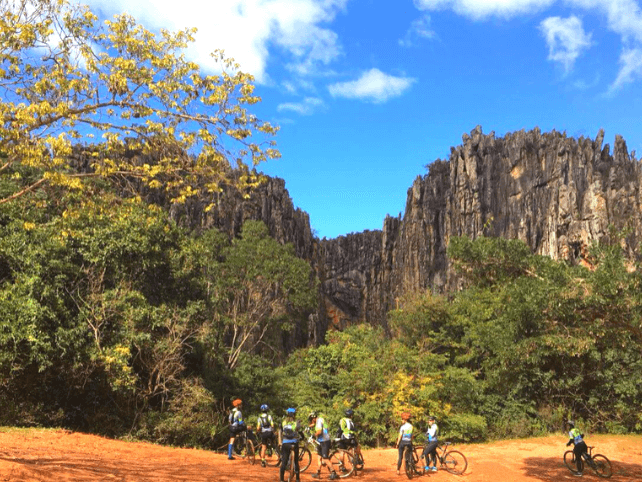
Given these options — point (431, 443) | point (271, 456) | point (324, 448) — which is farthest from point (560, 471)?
point (271, 456)

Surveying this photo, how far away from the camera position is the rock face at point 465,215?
5212 cm

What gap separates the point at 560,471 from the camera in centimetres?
1678

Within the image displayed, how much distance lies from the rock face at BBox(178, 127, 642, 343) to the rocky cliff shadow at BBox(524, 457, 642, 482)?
27047 millimetres

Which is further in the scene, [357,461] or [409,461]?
[357,461]

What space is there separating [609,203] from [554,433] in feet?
105

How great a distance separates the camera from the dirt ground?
11.5 m

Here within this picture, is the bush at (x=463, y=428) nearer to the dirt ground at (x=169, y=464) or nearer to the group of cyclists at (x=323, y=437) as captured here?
the dirt ground at (x=169, y=464)

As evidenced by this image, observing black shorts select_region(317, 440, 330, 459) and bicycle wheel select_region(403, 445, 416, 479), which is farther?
bicycle wheel select_region(403, 445, 416, 479)

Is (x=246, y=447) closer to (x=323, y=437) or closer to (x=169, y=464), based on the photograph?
(x=169, y=464)

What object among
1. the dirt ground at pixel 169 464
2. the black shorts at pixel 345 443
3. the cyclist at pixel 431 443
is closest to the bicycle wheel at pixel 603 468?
the dirt ground at pixel 169 464

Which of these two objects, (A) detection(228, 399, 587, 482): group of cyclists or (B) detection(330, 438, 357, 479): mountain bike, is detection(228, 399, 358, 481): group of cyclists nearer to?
(A) detection(228, 399, 587, 482): group of cyclists

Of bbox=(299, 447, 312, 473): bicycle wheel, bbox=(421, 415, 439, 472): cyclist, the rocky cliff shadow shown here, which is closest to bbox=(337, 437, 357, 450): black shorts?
bbox=(299, 447, 312, 473): bicycle wheel

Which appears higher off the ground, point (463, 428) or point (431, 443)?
point (431, 443)

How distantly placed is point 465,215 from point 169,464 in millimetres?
54140
